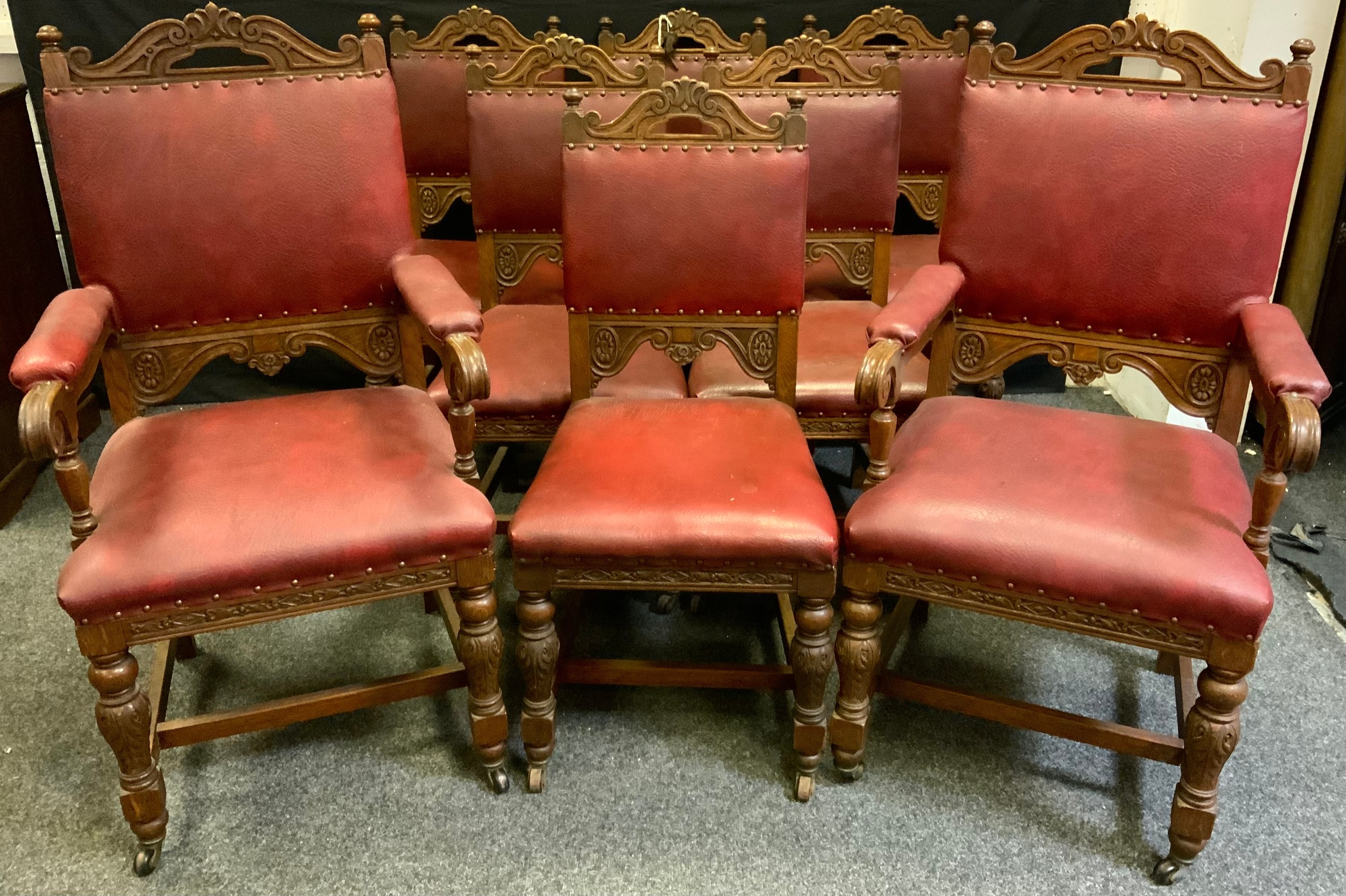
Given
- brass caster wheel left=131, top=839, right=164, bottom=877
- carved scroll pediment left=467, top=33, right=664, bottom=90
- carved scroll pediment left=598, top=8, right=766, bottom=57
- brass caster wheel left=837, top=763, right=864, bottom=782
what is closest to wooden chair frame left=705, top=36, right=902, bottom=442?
carved scroll pediment left=467, top=33, right=664, bottom=90

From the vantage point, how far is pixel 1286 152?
1789mm

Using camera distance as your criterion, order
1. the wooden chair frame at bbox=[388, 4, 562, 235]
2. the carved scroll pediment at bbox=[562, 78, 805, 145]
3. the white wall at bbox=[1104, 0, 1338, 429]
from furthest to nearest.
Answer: the wooden chair frame at bbox=[388, 4, 562, 235]
the white wall at bbox=[1104, 0, 1338, 429]
the carved scroll pediment at bbox=[562, 78, 805, 145]

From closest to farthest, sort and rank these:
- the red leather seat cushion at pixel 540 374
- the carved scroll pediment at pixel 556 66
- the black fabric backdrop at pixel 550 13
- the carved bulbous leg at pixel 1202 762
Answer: the carved bulbous leg at pixel 1202 762 < the red leather seat cushion at pixel 540 374 < the carved scroll pediment at pixel 556 66 < the black fabric backdrop at pixel 550 13

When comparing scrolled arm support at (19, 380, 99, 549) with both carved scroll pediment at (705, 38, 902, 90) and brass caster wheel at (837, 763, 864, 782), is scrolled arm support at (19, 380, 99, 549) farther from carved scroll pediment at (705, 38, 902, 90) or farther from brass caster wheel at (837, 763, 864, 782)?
carved scroll pediment at (705, 38, 902, 90)

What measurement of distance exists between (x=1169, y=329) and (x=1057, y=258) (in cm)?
23

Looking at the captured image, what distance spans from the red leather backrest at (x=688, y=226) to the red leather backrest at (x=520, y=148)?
1.53ft

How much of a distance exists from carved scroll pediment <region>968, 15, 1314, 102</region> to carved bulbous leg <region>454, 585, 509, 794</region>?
4.26 ft

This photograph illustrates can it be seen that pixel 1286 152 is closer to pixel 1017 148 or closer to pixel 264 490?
pixel 1017 148

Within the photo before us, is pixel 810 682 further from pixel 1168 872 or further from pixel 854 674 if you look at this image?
pixel 1168 872

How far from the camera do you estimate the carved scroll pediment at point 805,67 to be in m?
2.42

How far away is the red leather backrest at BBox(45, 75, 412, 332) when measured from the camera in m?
1.84

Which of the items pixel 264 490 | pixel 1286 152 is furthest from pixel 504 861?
pixel 1286 152

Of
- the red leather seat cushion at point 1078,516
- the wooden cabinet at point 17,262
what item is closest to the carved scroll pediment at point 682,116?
the red leather seat cushion at point 1078,516

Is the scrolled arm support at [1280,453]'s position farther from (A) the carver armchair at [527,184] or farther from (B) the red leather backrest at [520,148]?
(B) the red leather backrest at [520,148]
